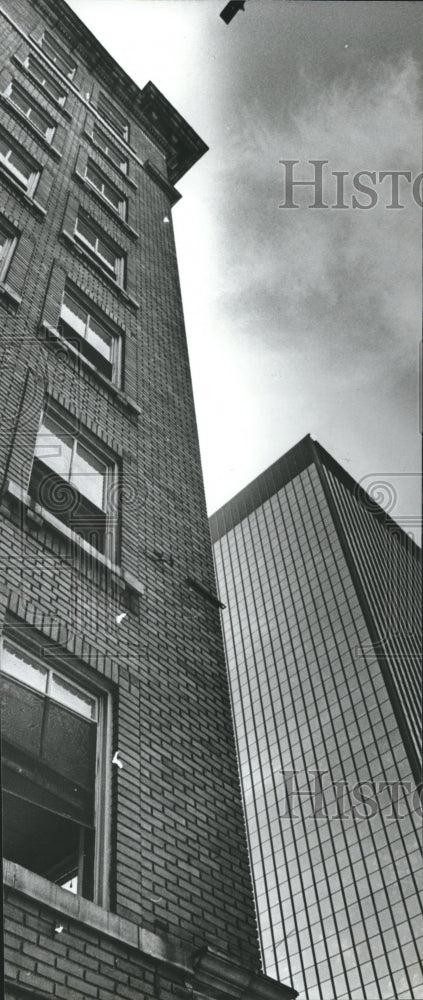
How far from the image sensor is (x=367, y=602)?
74375mm

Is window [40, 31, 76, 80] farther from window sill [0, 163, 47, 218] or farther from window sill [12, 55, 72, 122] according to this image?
window sill [0, 163, 47, 218]

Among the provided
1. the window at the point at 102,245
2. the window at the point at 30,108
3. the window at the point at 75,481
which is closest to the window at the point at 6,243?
the window at the point at 102,245

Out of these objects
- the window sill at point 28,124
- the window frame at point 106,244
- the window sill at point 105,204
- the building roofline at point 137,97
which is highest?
the building roofline at point 137,97

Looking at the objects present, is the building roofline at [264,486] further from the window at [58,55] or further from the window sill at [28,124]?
the window sill at [28,124]

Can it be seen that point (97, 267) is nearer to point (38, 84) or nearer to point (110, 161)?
point (110, 161)

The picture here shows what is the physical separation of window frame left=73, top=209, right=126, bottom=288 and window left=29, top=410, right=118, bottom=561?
5572mm

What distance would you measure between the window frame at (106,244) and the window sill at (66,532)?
307 inches

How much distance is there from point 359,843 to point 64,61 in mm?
55455

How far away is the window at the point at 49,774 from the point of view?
639 centimetres

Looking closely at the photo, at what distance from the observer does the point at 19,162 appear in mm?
16156

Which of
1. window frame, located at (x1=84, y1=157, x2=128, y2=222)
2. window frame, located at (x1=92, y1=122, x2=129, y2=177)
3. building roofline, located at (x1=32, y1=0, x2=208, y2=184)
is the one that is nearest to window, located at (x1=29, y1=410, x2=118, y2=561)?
window frame, located at (x1=84, y1=157, x2=128, y2=222)

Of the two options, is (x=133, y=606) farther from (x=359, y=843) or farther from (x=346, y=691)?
(x=346, y=691)

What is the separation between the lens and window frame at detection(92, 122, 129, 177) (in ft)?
70.2

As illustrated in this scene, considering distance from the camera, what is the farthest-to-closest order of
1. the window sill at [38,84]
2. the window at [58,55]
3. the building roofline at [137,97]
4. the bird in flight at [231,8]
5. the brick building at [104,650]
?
the building roofline at [137,97] < the window at [58,55] < the window sill at [38,84] < the bird in flight at [231,8] < the brick building at [104,650]
